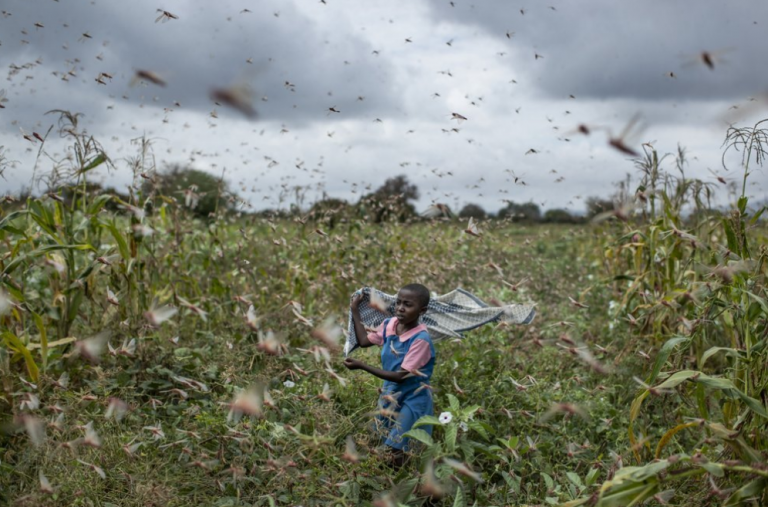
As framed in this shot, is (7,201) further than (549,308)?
No

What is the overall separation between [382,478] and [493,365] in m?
1.75

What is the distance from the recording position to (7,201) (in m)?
3.88

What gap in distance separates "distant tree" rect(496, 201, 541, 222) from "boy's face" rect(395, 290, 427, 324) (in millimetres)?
2807

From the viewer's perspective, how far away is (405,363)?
3.42 metres

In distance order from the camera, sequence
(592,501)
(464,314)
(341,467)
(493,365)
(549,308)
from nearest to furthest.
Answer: (592,501) → (341,467) → (464,314) → (493,365) → (549,308)

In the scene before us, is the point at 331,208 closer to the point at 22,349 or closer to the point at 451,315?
the point at 451,315

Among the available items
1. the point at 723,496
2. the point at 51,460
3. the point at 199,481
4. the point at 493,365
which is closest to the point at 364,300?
the point at 493,365

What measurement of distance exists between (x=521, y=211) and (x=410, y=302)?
9.96 m

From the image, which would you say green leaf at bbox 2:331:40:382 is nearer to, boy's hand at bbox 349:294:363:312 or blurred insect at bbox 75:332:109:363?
blurred insect at bbox 75:332:109:363

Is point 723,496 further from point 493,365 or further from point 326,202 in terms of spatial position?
point 326,202

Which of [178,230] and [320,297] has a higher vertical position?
[178,230]

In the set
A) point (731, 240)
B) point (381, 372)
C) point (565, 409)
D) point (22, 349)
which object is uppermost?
point (731, 240)

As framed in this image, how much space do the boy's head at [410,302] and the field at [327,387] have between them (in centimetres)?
37

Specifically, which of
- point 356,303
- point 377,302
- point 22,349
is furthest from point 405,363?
point 22,349
